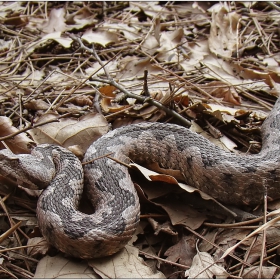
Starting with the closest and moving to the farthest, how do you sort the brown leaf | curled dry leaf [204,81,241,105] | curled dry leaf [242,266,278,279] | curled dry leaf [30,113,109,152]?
curled dry leaf [242,266,278,279] → the brown leaf → curled dry leaf [30,113,109,152] → curled dry leaf [204,81,241,105]

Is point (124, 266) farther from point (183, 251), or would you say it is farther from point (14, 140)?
point (14, 140)

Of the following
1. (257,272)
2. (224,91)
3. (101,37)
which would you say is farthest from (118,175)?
(101,37)

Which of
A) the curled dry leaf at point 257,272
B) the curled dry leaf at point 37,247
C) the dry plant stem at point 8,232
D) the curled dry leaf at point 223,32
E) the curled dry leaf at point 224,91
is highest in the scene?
the curled dry leaf at point 223,32

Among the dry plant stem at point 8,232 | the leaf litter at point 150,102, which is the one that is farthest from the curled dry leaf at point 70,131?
the dry plant stem at point 8,232

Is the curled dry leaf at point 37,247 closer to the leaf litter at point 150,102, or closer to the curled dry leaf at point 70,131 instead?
the leaf litter at point 150,102

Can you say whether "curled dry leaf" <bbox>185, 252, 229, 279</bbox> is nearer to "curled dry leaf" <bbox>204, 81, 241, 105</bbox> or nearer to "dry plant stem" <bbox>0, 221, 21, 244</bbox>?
"dry plant stem" <bbox>0, 221, 21, 244</bbox>

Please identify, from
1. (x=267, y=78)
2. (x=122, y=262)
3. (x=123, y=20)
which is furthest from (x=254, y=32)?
(x=122, y=262)

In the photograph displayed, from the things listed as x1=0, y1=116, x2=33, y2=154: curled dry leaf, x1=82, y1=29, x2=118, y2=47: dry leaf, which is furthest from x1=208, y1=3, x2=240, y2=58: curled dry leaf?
x1=0, y1=116, x2=33, y2=154: curled dry leaf
